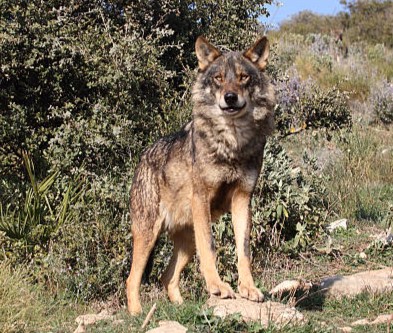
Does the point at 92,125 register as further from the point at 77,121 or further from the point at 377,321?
the point at 377,321

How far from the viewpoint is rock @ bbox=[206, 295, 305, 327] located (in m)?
5.16

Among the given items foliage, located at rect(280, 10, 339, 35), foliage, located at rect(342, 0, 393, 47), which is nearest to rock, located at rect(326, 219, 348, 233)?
foliage, located at rect(342, 0, 393, 47)

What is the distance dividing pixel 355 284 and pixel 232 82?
2.65 metres

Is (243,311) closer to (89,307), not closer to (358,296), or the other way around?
(358,296)

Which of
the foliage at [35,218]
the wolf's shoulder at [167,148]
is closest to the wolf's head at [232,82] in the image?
the wolf's shoulder at [167,148]

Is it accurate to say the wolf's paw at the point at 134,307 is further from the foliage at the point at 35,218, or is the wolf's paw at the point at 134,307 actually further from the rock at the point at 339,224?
the rock at the point at 339,224

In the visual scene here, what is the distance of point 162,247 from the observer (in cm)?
801

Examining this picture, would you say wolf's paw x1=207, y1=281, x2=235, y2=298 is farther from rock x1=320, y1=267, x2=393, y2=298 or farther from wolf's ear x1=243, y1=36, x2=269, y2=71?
wolf's ear x1=243, y1=36, x2=269, y2=71

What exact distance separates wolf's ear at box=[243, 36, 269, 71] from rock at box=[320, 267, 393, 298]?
2452 millimetres


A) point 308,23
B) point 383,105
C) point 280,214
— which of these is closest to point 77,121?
point 280,214

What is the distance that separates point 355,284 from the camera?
702 cm

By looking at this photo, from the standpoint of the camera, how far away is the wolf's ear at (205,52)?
627cm

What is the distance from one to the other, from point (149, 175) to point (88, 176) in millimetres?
1985

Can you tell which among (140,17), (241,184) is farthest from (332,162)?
(241,184)
